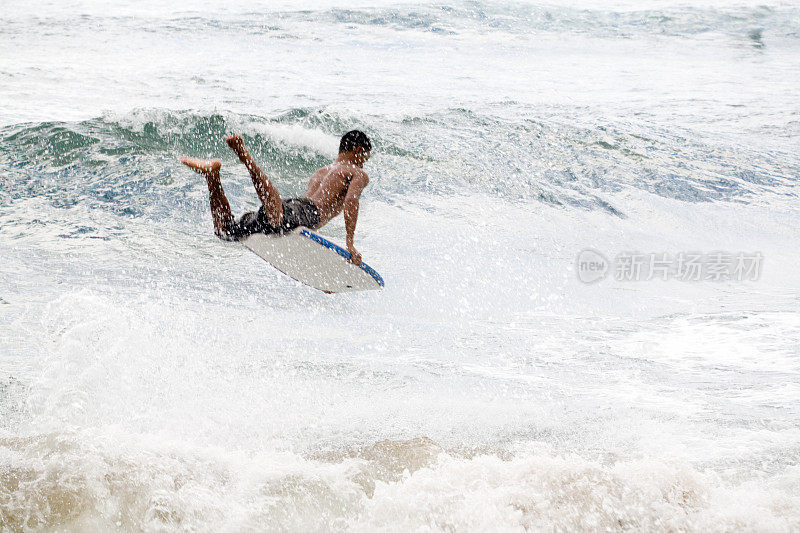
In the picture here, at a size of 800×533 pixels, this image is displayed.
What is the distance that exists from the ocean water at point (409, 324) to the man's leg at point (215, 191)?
111 centimetres

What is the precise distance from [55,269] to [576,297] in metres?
6.25

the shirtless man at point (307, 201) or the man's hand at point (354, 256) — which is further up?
the shirtless man at point (307, 201)

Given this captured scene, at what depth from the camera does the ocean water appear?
3.58 m

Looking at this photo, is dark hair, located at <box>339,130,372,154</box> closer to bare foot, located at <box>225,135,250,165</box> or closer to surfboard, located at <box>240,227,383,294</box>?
surfboard, located at <box>240,227,383,294</box>

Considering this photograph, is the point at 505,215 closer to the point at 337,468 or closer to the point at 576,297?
the point at 576,297

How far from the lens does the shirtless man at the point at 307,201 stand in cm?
566

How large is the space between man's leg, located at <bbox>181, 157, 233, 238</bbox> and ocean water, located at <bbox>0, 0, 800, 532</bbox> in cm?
111

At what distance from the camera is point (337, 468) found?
12.8 feet

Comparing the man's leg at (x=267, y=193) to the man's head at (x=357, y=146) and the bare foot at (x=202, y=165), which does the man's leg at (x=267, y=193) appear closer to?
the bare foot at (x=202, y=165)

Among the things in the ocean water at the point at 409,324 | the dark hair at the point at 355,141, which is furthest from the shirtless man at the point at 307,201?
the ocean water at the point at 409,324

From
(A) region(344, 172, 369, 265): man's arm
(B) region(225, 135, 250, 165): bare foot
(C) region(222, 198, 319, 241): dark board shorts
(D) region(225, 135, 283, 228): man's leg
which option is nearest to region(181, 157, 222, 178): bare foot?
(D) region(225, 135, 283, 228): man's leg

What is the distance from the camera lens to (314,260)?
647 cm

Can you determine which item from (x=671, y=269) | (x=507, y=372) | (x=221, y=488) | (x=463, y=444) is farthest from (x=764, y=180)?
(x=221, y=488)

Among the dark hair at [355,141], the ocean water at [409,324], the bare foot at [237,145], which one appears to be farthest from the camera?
the dark hair at [355,141]
